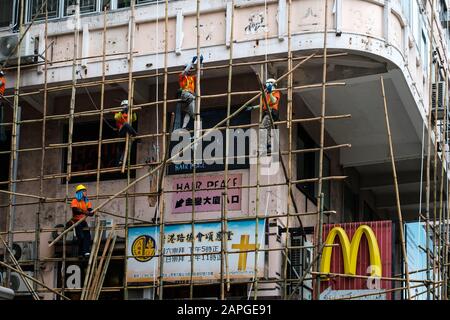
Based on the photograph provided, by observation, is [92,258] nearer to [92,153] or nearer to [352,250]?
[92,153]

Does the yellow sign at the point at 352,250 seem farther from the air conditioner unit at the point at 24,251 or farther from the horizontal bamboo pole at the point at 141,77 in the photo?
the air conditioner unit at the point at 24,251

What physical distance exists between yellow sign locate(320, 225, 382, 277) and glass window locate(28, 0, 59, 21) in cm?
714

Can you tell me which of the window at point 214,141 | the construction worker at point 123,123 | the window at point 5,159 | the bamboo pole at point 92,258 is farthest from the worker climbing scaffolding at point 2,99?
the window at point 214,141

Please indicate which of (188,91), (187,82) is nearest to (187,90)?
(188,91)

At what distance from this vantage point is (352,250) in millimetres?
19375

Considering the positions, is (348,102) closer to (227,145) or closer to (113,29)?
(227,145)

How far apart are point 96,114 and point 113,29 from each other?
165 cm

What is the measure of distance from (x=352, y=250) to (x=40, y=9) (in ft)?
25.8

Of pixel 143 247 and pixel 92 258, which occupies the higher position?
pixel 143 247

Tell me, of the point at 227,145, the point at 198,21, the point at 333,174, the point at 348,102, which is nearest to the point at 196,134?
the point at 227,145

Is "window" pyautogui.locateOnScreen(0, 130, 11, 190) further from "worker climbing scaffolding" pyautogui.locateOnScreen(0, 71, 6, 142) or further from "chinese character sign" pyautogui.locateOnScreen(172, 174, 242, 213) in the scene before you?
"chinese character sign" pyautogui.locateOnScreen(172, 174, 242, 213)


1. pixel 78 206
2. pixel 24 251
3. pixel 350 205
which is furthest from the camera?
pixel 350 205

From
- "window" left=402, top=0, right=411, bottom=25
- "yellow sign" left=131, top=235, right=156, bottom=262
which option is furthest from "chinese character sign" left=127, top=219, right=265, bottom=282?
"window" left=402, top=0, right=411, bottom=25

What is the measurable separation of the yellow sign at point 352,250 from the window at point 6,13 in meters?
8.10
